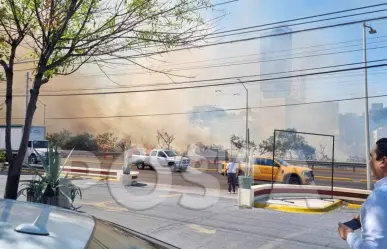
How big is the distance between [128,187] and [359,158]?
36.6 m

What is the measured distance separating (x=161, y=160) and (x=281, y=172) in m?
11.6

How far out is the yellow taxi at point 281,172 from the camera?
687 inches

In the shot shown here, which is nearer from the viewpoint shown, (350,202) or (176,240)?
(176,240)

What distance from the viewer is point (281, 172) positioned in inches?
710

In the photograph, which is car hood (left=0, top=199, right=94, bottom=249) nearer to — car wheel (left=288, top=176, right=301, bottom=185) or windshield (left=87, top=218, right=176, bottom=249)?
windshield (left=87, top=218, right=176, bottom=249)

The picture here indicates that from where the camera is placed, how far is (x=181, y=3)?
5.52m

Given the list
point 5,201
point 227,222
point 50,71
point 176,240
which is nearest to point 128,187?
point 227,222

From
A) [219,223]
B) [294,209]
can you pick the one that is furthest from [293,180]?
[219,223]

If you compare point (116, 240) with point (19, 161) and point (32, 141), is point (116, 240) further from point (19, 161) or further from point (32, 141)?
point (32, 141)

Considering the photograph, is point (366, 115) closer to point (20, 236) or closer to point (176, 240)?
point (176, 240)

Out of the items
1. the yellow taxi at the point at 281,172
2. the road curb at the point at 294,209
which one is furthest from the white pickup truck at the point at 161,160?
the road curb at the point at 294,209

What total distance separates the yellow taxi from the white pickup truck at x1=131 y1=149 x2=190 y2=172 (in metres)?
7.21

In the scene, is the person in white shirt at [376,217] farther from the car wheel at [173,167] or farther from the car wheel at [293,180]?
the car wheel at [173,167]

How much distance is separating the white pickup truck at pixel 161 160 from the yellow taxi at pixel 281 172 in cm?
721
